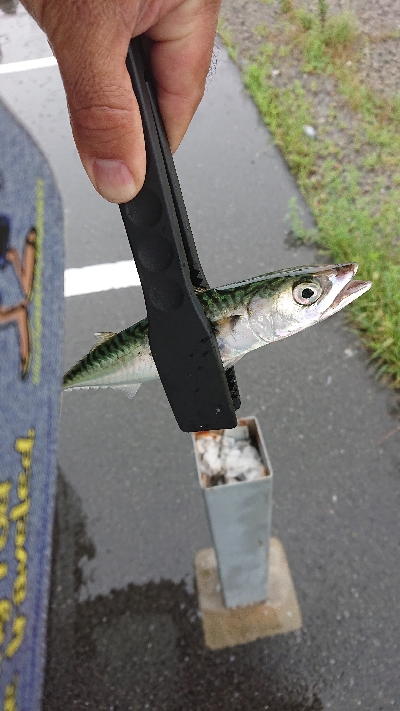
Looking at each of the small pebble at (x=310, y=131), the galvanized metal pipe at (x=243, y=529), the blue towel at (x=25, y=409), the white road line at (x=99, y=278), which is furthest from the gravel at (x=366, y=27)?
the blue towel at (x=25, y=409)

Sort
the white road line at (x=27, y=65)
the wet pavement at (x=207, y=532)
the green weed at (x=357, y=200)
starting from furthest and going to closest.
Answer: the white road line at (x=27, y=65)
the green weed at (x=357, y=200)
the wet pavement at (x=207, y=532)

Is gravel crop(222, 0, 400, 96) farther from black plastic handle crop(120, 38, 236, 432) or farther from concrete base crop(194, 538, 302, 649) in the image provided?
black plastic handle crop(120, 38, 236, 432)

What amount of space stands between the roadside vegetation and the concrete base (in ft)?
4.88

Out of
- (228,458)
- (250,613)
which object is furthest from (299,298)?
(250,613)

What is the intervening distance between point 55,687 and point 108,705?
0.30 metres

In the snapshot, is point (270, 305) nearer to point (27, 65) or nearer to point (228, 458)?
point (228, 458)

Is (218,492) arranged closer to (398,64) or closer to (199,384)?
(199,384)

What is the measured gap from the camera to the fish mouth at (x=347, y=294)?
3.46 ft

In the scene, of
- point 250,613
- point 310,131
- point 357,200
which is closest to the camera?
point 250,613

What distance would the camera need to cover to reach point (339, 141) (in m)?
4.92

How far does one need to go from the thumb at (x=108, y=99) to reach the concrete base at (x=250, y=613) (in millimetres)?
2457

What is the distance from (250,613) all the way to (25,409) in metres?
2.10

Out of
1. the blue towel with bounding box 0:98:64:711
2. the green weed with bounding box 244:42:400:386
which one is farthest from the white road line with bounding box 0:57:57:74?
the blue towel with bounding box 0:98:64:711

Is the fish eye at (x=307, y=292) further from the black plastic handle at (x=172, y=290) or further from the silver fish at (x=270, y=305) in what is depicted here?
the black plastic handle at (x=172, y=290)
